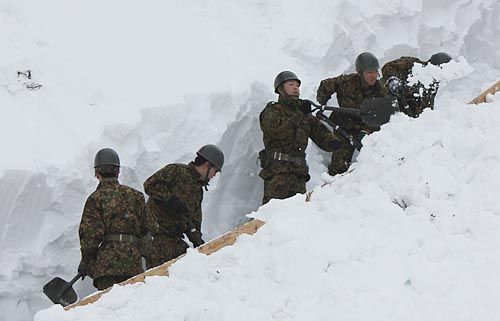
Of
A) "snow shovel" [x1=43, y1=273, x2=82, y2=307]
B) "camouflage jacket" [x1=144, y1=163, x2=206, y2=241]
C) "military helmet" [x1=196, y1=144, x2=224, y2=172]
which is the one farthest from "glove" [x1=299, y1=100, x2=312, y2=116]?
"snow shovel" [x1=43, y1=273, x2=82, y2=307]

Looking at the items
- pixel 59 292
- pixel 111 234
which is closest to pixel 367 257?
pixel 111 234

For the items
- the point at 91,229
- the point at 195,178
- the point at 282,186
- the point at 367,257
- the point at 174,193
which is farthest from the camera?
the point at 282,186

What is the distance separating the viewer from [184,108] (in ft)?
24.9

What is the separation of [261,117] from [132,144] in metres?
1.36

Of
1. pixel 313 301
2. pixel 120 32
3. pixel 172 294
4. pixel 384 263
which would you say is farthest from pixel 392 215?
pixel 120 32

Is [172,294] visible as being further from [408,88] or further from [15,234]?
[408,88]

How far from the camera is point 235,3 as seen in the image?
380 inches

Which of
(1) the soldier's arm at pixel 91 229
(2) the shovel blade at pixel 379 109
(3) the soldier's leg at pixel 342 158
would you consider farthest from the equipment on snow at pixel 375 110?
(1) the soldier's arm at pixel 91 229

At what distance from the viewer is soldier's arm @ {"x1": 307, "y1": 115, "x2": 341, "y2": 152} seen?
7.31m

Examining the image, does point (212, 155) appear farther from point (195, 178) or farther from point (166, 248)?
point (166, 248)

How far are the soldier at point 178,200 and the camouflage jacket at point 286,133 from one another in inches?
32.8

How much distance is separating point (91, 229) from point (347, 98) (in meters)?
3.63

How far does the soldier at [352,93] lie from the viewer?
7.82 metres

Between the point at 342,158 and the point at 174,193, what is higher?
the point at 342,158
